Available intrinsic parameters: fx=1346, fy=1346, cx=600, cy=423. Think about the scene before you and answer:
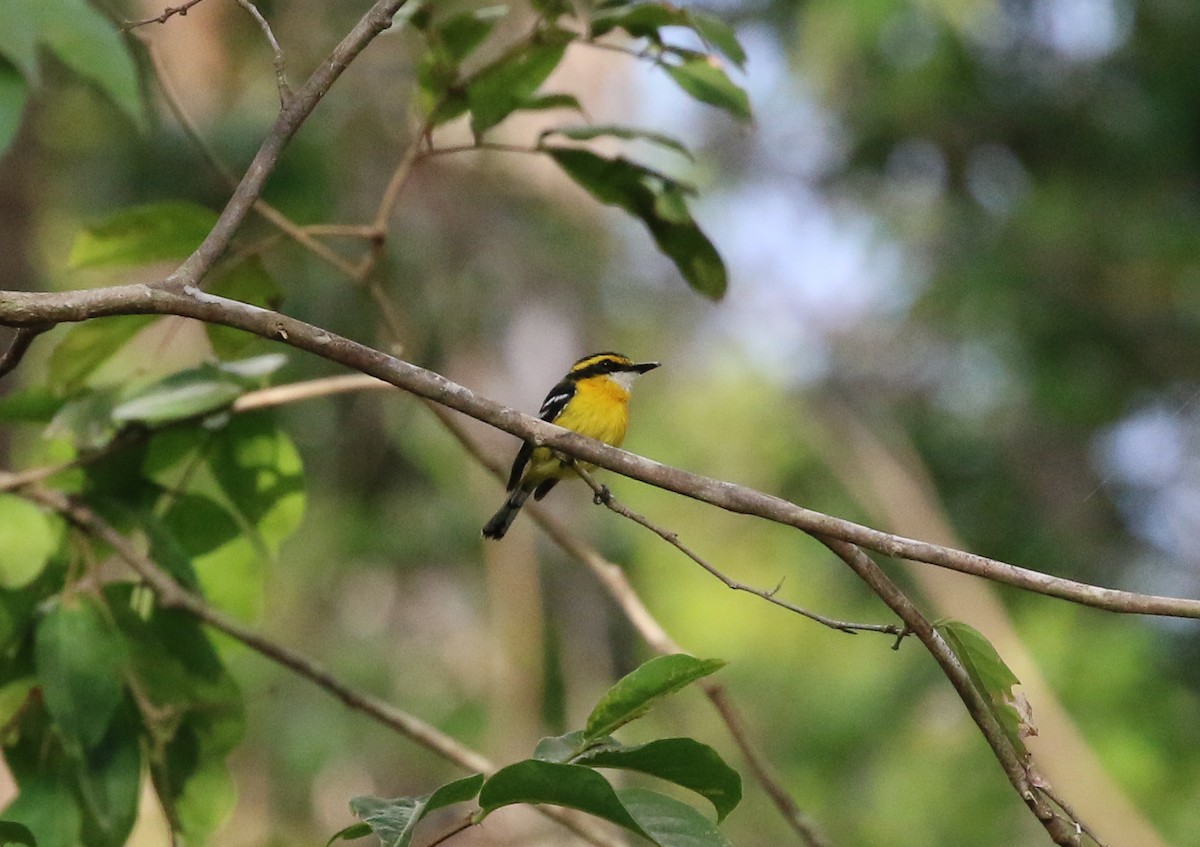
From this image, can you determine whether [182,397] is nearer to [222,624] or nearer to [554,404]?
[222,624]

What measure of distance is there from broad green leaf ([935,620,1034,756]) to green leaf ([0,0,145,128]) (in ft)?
5.26

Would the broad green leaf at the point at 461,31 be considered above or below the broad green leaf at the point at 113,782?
above

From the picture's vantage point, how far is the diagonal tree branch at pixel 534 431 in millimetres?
1543

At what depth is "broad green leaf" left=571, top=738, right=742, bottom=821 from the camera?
151cm

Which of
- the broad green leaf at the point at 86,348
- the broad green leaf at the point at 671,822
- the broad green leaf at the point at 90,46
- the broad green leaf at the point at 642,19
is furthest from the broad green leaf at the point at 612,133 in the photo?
the broad green leaf at the point at 671,822

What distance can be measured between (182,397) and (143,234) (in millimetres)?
392

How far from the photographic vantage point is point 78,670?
2.28 meters

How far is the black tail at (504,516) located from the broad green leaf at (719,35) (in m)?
Result: 1.60

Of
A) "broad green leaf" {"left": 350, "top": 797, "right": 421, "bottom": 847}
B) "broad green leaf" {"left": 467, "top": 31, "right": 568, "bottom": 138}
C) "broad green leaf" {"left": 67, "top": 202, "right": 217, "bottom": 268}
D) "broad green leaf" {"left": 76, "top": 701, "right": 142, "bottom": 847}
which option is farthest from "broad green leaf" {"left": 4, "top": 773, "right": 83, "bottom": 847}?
"broad green leaf" {"left": 467, "top": 31, "right": 568, "bottom": 138}

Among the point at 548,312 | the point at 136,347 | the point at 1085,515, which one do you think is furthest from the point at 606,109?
the point at 1085,515

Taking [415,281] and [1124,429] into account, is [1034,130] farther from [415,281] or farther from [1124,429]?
[415,281]

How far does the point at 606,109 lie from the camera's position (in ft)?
29.8

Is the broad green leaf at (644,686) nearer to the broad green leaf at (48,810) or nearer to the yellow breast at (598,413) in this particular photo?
the broad green leaf at (48,810)

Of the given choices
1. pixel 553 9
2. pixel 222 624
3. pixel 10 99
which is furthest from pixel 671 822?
pixel 10 99
